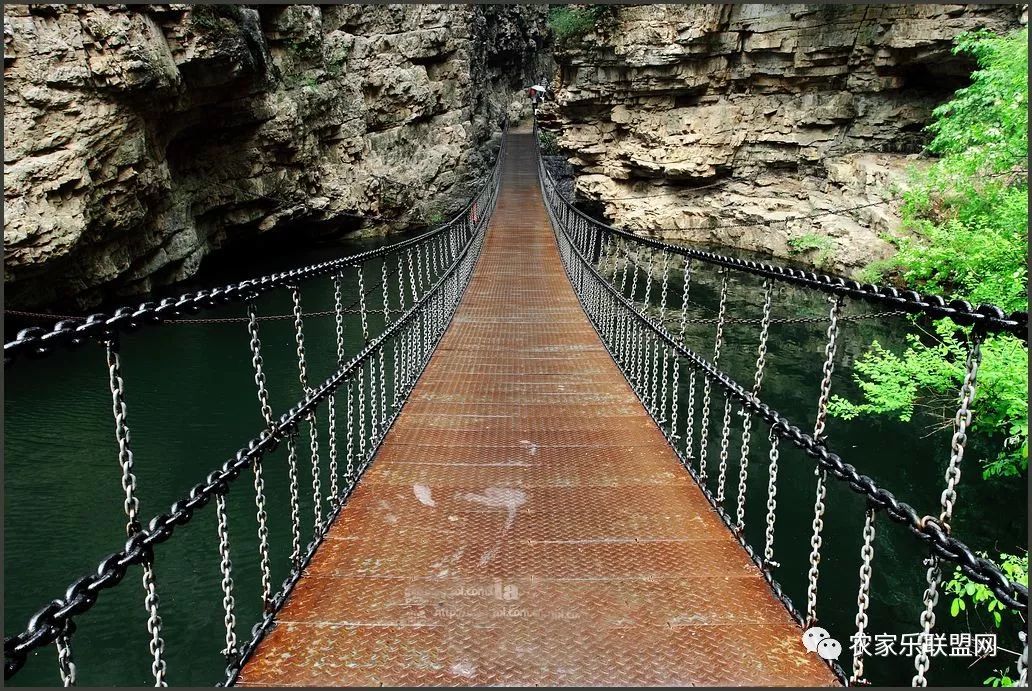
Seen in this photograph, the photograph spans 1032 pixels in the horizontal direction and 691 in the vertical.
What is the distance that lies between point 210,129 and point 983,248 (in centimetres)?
1572

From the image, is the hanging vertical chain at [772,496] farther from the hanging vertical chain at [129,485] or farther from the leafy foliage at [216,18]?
the leafy foliage at [216,18]

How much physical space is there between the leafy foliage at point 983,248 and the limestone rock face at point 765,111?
3.32 metres

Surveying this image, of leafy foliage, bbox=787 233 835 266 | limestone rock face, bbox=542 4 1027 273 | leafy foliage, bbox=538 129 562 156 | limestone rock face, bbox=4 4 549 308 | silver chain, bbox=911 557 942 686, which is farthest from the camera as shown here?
leafy foliage, bbox=538 129 562 156

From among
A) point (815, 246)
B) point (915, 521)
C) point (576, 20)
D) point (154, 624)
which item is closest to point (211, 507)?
point (154, 624)

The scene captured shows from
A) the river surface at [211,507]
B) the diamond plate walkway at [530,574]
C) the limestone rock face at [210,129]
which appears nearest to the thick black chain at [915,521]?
the diamond plate walkway at [530,574]

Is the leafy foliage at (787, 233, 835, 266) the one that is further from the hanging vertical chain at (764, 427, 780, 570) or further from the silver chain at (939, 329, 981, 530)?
the silver chain at (939, 329, 981, 530)

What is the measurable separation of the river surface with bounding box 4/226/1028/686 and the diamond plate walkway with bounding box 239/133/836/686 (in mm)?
3993

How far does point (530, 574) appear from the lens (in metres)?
2.57

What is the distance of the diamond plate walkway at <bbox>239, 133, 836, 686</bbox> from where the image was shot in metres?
2.07

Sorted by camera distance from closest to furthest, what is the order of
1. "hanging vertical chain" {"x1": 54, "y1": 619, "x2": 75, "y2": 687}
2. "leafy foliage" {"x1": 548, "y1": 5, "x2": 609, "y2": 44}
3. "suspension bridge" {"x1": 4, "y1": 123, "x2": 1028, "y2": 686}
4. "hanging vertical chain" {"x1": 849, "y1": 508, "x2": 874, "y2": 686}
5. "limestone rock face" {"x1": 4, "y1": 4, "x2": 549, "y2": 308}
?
"hanging vertical chain" {"x1": 54, "y1": 619, "x2": 75, "y2": 687} → "suspension bridge" {"x1": 4, "y1": 123, "x2": 1028, "y2": 686} → "hanging vertical chain" {"x1": 849, "y1": 508, "x2": 874, "y2": 686} → "limestone rock face" {"x1": 4, "y1": 4, "x2": 549, "y2": 308} → "leafy foliage" {"x1": 548, "y1": 5, "x2": 609, "y2": 44}

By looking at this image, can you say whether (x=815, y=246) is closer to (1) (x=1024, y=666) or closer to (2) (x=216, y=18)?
(1) (x=1024, y=666)

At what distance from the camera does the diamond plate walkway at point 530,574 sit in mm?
2066

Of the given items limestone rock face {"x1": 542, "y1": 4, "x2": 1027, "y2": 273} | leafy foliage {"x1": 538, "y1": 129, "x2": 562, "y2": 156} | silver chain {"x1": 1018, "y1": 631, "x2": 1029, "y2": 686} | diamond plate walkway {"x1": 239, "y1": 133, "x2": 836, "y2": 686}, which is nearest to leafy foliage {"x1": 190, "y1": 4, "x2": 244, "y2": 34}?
limestone rock face {"x1": 542, "y1": 4, "x2": 1027, "y2": 273}

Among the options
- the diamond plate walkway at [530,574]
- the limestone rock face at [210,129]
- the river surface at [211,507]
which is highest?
the limestone rock face at [210,129]
